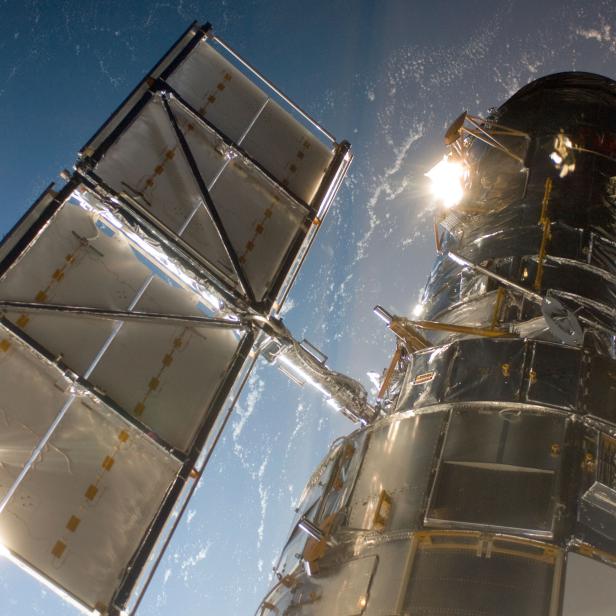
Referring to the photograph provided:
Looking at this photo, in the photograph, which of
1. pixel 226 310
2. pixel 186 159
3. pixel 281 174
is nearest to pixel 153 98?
pixel 186 159

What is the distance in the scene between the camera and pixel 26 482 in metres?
8.48

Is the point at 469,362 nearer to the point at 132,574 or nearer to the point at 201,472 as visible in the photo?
the point at 201,472

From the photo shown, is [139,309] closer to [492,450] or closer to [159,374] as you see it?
[159,374]

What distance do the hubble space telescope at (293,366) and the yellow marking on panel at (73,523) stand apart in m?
0.03

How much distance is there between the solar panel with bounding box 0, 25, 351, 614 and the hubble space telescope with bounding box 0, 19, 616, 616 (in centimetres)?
3

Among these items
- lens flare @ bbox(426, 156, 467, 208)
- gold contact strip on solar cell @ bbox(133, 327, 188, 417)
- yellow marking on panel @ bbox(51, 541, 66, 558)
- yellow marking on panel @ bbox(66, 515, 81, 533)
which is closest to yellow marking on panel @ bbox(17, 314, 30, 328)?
gold contact strip on solar cell @ bbox(133, 327, 188, 417)

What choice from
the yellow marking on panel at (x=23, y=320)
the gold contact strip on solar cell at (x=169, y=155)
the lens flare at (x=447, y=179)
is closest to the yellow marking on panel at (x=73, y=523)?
the yellow marking on panel at (x=23, y=320)

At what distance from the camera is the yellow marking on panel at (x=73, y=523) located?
8531 millimetres

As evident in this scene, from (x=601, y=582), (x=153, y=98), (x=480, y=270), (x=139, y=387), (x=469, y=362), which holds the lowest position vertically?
(x=601, y=582)

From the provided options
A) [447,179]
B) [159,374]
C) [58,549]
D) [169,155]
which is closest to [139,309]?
[159,374]

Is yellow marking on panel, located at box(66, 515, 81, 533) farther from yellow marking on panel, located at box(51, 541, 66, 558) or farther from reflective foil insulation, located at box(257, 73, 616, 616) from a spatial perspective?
reflective foil insulation, located at box(257, 73, 616, 616)

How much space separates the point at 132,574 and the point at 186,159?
22.4 feet

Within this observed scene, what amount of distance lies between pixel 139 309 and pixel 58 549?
12.2 ft

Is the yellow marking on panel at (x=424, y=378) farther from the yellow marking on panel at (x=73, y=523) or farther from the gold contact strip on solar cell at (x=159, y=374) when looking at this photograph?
the yellow marking on panel at (x=73, y=523)
